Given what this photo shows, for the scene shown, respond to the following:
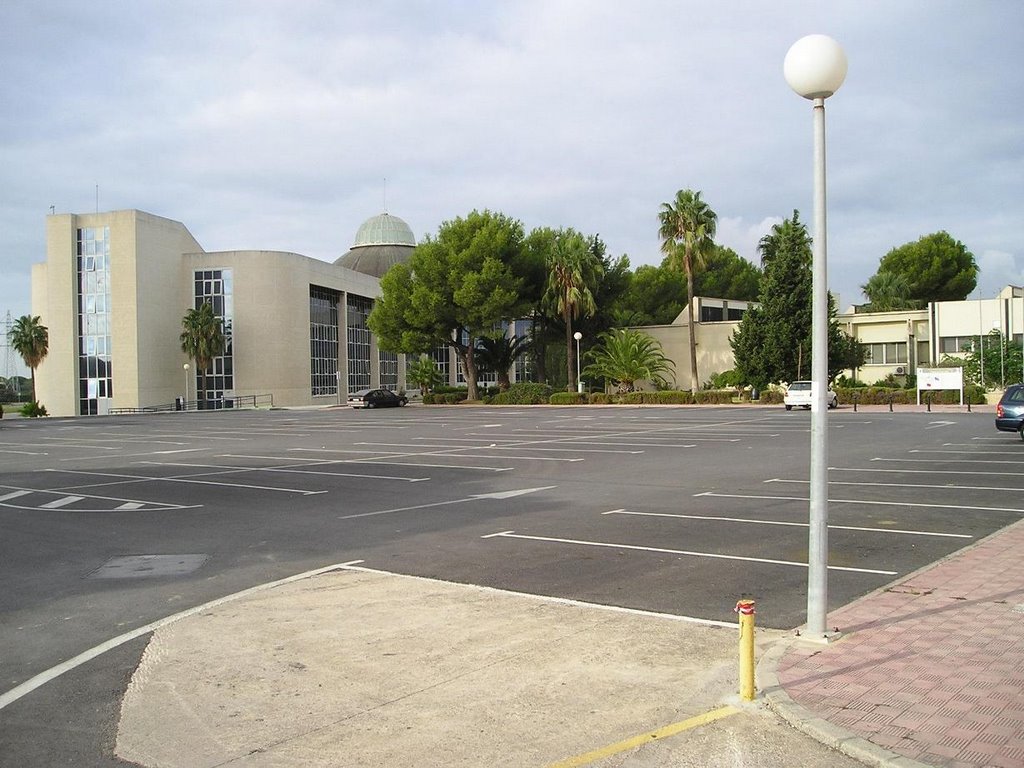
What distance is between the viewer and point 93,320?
71.4m

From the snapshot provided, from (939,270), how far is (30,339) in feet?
263

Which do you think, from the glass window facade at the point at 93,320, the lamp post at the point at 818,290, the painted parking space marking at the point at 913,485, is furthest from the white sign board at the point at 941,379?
the glass window facade at the point at 93,320

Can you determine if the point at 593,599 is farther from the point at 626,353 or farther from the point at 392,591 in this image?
the point at 626,353

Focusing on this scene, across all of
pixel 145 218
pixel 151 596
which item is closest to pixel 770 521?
pixel 151 596

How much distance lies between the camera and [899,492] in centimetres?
1458

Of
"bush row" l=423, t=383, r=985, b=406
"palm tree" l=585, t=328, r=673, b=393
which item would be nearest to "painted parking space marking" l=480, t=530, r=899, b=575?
"bush row" l=423, t=383, r=985, b=406

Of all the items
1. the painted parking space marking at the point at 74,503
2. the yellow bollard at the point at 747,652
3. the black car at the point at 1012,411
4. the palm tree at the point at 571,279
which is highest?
the palm tree at the point at 571,279

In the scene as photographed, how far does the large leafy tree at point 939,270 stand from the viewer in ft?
275

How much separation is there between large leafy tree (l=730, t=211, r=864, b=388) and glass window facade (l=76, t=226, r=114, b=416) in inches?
1915

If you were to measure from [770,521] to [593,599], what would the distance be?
4775 mm

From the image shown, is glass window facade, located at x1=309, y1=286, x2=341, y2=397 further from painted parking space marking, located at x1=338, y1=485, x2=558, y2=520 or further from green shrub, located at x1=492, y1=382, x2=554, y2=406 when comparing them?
painted parking space marking, located at x1=338, y1=485, x2=558, y2=520

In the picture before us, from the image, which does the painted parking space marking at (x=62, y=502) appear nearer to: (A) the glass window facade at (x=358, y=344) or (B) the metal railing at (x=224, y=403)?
(B) the metal railing at (x=224, y=403)

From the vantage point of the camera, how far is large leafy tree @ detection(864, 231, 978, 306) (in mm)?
83938

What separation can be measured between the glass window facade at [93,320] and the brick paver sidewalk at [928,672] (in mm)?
72592
